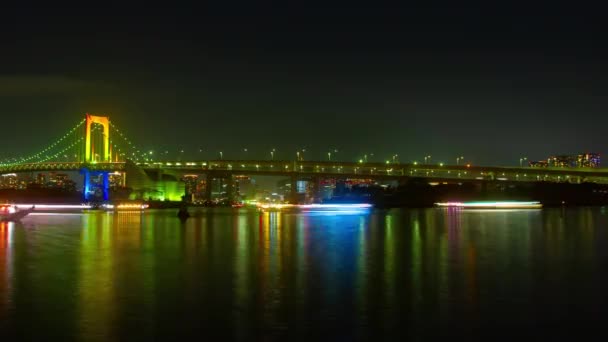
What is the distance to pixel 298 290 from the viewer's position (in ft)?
32.2

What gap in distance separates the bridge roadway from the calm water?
164 feet

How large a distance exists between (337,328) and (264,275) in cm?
428

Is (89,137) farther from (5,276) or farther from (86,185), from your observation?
(5,276)

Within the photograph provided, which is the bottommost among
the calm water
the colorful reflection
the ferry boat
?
the calm water

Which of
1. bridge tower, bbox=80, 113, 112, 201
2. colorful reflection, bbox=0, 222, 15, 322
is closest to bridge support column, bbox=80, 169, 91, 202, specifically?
bridge tower, bbox=80, 113, 112, 201

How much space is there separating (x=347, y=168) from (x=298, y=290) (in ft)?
211

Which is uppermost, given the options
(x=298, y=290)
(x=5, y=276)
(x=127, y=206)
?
(x=127, y=206)

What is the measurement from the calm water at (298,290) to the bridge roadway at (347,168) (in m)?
50.1

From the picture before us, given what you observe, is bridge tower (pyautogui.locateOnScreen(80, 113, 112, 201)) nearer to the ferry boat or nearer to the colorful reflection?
the ferry boat

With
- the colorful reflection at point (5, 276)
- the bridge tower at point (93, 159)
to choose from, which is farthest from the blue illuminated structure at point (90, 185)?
the colorful reflection at point (5, 276)

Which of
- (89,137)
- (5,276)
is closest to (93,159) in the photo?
(89,137)

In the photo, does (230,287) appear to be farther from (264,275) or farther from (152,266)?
(152,266)

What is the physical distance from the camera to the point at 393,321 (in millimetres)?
7629

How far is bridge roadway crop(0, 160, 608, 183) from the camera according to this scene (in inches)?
2618
